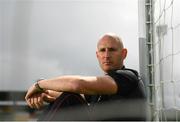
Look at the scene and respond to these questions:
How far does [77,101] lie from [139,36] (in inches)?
16.5

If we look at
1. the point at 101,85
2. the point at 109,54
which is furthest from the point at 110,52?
the point at 101,85

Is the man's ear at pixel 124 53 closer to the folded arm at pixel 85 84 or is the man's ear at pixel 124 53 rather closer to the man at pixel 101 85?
the man at pixel 101 85

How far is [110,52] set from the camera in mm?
821

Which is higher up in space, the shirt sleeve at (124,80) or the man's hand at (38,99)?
the shirt sleeve at (124,80)

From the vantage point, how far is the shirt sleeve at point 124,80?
0.75 metres

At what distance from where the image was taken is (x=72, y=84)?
70 cm

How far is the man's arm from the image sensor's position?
70 centimetres

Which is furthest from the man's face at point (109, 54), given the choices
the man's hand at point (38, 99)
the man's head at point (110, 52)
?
the man's hand at point (38, 99)

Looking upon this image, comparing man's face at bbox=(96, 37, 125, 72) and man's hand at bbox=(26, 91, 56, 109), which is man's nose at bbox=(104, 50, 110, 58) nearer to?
man's face at bbox=(96, 37, 125, 72)

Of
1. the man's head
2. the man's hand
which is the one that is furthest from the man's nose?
the man's hand

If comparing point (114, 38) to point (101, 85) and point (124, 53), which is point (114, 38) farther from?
point (101, 85)

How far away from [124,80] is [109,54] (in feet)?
0.29

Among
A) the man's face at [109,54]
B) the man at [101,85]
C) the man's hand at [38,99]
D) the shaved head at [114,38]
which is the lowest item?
the man's hand at [38,99]

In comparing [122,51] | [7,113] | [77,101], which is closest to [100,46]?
[122,51]
